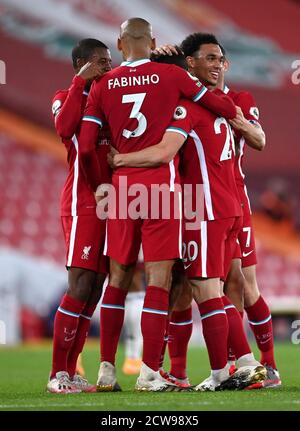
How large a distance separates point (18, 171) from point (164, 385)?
1029cm

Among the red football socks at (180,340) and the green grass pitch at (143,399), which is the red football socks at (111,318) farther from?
the red football socks at (180,340)

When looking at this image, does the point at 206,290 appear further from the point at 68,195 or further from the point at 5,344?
the point at 5,344

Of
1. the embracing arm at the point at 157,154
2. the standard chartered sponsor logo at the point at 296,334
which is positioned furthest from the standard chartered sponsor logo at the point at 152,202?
the standard chartered sponsor logo at the point at 296,334

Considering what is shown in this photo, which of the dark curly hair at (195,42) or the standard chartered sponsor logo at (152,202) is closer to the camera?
the standard chartered sponsor logo at (152,202)

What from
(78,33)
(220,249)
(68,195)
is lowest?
(220,249)

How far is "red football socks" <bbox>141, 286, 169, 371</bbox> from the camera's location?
189 inches

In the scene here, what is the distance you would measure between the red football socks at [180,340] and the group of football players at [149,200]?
0.57 ft

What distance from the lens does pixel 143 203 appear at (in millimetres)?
4812

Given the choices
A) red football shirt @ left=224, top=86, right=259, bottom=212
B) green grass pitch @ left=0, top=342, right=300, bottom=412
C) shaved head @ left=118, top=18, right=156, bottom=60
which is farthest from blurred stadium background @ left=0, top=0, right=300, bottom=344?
shaved head @ left=118, top=18, right=156, bottom=60

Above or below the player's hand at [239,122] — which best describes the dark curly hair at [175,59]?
above

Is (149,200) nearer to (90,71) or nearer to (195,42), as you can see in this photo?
(90,71)

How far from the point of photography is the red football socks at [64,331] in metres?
5.07

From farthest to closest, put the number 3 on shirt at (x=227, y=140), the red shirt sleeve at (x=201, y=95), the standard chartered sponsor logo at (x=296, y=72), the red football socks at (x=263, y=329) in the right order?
the standard chartered sponsor logo at (x=296, y=72)
the red football socks at (x=263, y=329)
the number 3 on shirt at (x=227, y=140)
the red shirt sleeve at (x=201, y=95)
